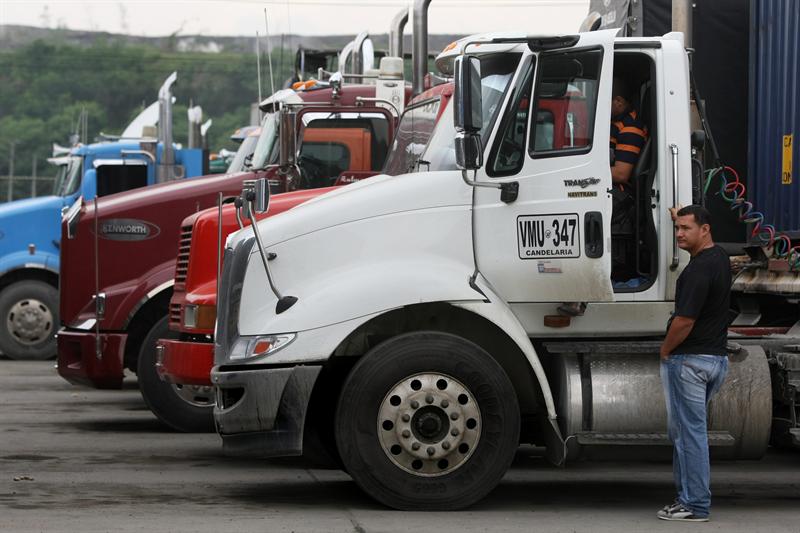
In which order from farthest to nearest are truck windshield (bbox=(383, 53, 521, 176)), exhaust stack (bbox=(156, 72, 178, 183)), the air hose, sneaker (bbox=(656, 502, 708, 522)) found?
exhaust stack (bbox=(156, 72, 178, 183)) → the air hose → truck windshield (bbox=(383, 53, 521, 176)) → sneaker (bbox=(656, 502, 708, 522))

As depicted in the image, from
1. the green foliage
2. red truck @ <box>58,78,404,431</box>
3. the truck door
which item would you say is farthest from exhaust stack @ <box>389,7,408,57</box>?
the green foliage

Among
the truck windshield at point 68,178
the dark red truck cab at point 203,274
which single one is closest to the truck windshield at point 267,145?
the dark red truck cab at point 203,274

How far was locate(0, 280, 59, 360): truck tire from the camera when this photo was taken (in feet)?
62.3

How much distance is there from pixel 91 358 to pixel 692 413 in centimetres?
598

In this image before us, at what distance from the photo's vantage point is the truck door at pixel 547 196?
28.9 feet

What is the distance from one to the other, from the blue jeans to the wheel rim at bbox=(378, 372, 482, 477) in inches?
44.5

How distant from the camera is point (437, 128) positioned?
9.50 metres

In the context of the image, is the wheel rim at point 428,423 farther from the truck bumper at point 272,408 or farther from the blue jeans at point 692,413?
the blue jeans at point 692,413

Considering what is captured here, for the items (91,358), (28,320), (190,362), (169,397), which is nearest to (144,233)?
(91,358)

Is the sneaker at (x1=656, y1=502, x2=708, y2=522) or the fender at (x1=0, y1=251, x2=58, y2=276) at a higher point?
the fender at (x1=0, y1=251, x2=58, y2=276)

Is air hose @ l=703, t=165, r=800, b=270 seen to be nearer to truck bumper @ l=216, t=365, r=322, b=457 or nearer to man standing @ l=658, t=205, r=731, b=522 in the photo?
man standing @ l=658, t=205, r=731, b=522

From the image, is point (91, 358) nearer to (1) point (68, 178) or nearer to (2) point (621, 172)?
(2) point (621, 172)

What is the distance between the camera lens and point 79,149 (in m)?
21.1

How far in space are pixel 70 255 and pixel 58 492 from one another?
3.94 metres
